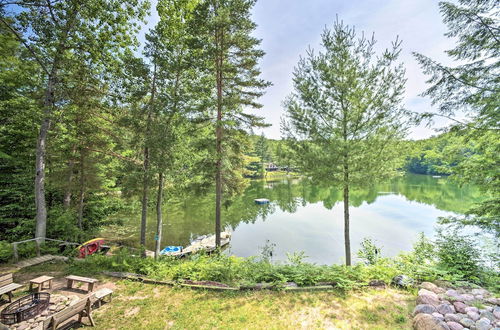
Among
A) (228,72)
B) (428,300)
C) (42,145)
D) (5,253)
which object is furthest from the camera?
(228,72)

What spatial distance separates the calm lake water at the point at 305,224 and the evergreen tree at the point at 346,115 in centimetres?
132

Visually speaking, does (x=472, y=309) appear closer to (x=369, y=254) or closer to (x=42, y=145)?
(x=369, y=254)

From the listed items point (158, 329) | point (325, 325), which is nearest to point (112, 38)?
point (158, 329)

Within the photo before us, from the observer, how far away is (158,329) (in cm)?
421

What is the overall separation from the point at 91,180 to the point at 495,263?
17368 millimetres

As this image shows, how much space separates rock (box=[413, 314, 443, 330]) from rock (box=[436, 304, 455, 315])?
1.47 ft

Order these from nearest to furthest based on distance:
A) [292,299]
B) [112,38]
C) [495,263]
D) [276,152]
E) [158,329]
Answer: [158,329] → [292,299] → [495,263] → [276,152] → [112,38]

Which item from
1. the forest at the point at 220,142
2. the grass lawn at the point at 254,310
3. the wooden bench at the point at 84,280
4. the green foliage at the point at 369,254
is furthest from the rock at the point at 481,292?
the wooden bench at the point at 84,280

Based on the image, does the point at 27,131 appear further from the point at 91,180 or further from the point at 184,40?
the point at 184,40

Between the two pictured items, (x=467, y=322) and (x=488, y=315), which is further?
(x=488, y=315)

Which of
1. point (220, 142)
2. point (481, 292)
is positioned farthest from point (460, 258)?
point (220, 142)

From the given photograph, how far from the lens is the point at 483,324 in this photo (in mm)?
3492

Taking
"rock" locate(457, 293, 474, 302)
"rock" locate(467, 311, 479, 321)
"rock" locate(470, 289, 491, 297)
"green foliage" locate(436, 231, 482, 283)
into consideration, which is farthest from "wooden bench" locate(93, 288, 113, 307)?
"green foliage" locate(436, 231, 482, 283)

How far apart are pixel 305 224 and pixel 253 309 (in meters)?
15.9
